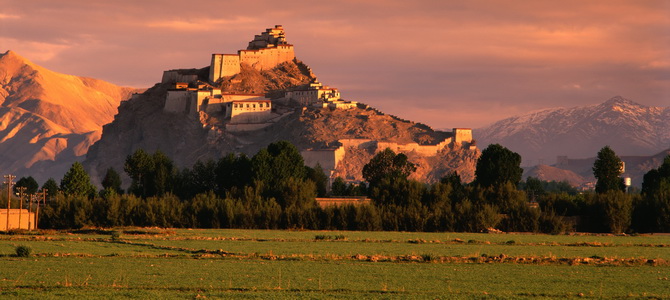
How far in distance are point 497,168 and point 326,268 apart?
61327 millimetres

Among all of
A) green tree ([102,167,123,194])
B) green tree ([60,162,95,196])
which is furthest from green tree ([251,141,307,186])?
green tree ([102,167,123,194])

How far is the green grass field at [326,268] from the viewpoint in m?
29.9

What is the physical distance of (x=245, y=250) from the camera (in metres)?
46.3

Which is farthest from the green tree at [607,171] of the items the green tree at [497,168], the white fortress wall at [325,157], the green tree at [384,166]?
the white fortress wall at [325,157]

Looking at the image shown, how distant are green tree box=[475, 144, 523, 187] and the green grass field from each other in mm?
40615

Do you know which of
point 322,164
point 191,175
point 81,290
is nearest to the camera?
point 81,290

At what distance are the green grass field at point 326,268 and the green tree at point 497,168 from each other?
4062cm

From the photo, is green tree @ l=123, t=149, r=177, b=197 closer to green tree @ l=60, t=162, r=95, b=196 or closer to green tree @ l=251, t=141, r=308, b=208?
green tree @ l=60, t=162, r=95, b=196

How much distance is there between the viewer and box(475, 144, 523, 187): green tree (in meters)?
95.9

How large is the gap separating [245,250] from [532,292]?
18.8m

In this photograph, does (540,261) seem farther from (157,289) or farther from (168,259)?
(157,289)

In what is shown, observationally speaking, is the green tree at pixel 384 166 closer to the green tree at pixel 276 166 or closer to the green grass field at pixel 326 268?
the green tree at pixel 276 166

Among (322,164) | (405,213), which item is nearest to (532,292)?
(405,213)

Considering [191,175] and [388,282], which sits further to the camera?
[191,175]
